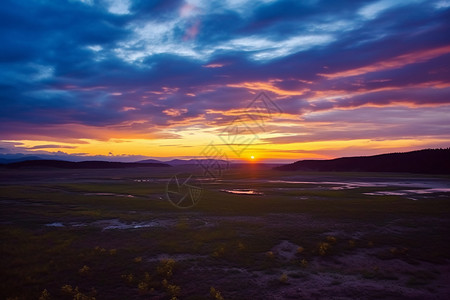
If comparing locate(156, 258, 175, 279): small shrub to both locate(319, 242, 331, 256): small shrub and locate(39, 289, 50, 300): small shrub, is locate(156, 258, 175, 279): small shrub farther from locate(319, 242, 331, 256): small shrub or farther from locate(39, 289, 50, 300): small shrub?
locate(319, 242, 331, 256): small shrub

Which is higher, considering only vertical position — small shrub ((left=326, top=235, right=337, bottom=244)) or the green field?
small shrub ((left=326, top=235, right=337, bottom=244))

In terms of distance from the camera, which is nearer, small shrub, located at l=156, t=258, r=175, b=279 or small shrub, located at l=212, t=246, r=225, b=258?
small shrub, located at l=156, t=258, r=175, b=279

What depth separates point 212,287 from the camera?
11867 millimetres

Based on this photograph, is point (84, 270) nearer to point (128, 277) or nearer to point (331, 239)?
point (128, 277)

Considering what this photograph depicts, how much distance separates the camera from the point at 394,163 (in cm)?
12256

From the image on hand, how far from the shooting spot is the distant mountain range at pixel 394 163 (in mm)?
105375

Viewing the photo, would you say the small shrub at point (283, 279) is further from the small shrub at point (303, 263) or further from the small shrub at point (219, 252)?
the small shrub at point (219, 252)

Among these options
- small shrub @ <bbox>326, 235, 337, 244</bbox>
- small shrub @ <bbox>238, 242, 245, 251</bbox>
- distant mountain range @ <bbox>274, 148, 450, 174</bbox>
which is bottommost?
small shrub @ <bbox>238, 242, 245, 251</bbox>

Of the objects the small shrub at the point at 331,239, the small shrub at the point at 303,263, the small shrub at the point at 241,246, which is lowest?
the small shrub at the point at 303,263

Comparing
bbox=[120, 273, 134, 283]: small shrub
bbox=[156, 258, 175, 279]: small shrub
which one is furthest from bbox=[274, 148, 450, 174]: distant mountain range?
bbox=[120, 273, 134, 283]: small shrub

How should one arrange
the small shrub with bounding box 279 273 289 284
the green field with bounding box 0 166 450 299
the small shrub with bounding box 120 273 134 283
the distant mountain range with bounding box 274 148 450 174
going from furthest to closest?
the distant mountain range with bounding box 274 148 450 174
the small shrub with bounding box 279 273 289 284
the small shrub with bounding box 120 273 134 283
the green field with bounding box 0 166 450 299

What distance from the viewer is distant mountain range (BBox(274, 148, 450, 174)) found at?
105 metres

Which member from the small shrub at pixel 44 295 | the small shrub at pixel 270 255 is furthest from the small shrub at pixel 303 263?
the small shrub at pixel 44 295

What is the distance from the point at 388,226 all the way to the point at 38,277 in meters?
23.2
